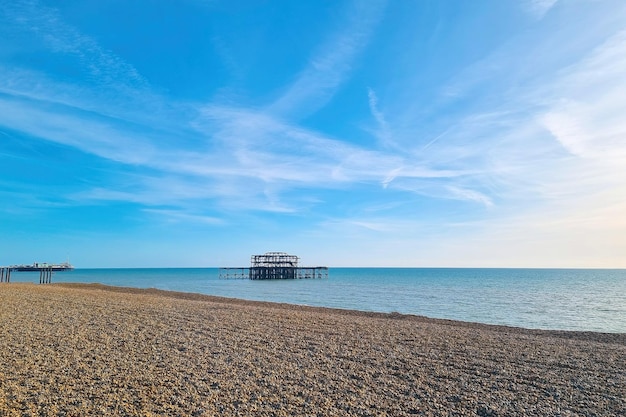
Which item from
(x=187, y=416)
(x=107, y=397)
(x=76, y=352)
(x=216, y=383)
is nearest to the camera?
(x=187, y=416)

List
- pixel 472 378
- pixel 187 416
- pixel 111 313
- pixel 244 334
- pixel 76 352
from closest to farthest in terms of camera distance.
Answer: pixel 187 416
pixel 472 378
pixel 76 352
pixel 244 334
pixel 111 313

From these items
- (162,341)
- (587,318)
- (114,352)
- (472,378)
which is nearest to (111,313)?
(162,341)

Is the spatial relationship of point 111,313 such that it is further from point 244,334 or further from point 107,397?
point 107,397

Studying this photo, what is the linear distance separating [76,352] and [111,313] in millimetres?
6335

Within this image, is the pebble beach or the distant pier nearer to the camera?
the pebble beach

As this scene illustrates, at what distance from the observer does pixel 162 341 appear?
9.99 meters

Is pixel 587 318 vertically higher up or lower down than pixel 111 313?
lower down

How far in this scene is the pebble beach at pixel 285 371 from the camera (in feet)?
19.2

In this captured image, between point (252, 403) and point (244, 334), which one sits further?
point (244, 334)

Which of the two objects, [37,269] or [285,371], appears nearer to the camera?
[285,371]

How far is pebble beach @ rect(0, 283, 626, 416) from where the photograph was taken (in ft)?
19.2

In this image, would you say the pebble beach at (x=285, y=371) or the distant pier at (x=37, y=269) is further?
the distant pier at (x=37, y=269)

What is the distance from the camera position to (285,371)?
7684 mm

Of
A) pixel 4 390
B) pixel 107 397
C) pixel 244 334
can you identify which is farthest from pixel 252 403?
pixel 244 334
